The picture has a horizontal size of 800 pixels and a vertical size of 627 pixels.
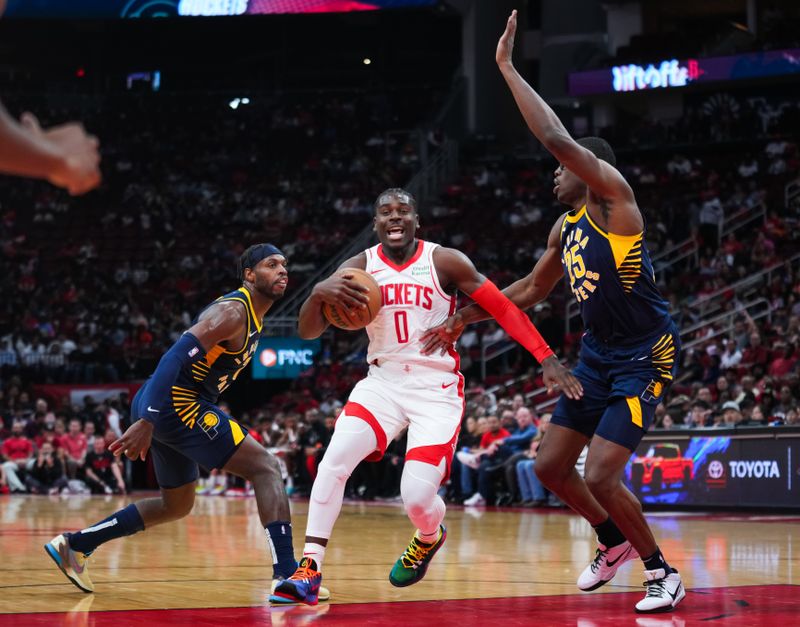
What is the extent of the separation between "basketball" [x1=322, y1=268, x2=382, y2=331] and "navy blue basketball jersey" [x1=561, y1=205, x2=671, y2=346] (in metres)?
1.06

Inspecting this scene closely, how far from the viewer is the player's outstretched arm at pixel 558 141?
5.97 meters

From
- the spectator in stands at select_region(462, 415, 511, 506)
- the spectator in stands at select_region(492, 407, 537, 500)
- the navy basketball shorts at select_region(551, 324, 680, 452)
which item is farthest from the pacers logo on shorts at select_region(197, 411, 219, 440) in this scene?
the spectator in stands at select_region(462, 415, 511, 506)

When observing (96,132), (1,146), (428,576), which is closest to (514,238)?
(96,132)

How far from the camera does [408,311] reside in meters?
6.64

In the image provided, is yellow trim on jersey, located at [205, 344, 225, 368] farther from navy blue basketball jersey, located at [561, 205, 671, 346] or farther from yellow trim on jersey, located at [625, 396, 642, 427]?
yellow trim on jersey, located at [625, 396, 642, 427]

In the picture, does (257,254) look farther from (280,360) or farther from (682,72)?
(682,72)

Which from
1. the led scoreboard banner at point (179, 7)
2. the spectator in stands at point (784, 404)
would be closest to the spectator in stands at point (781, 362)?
the spectator in stands at point (784, 404)

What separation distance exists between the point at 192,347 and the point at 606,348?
2368mm

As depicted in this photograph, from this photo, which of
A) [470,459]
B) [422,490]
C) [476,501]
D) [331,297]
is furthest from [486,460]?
[331,297]

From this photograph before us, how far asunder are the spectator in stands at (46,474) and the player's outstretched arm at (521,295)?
1680 centimetres

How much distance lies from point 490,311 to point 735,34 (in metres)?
26.6

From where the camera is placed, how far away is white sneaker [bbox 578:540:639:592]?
22.1 feet

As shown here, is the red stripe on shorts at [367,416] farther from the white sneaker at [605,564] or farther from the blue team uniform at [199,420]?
the white sneaker at [605,564]

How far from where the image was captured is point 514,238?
28891 mm
